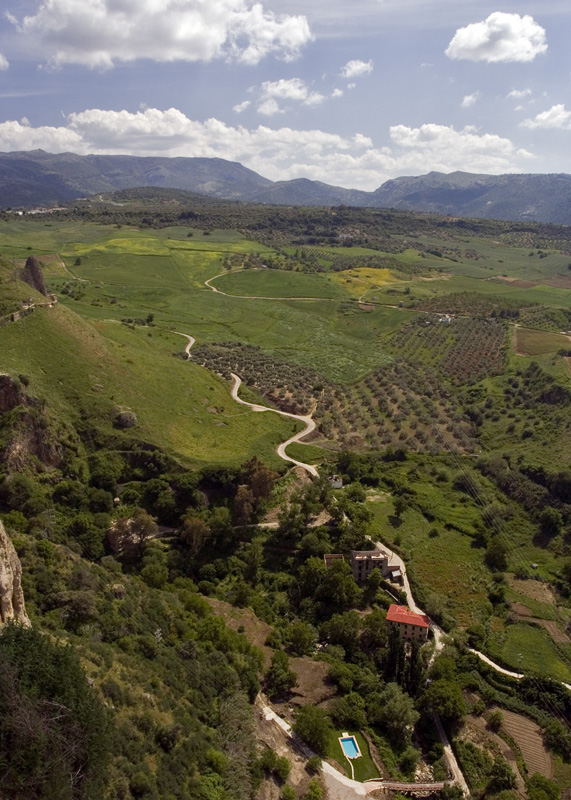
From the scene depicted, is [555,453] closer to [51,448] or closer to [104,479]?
[104,479]

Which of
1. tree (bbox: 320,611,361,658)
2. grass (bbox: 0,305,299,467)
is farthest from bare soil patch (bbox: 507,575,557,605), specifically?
grass (bbox: 0,305,299,467)

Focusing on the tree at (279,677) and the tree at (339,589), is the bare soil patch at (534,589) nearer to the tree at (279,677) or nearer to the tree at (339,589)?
the tree at (339,589)

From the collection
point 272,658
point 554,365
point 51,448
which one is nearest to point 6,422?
point 51,448

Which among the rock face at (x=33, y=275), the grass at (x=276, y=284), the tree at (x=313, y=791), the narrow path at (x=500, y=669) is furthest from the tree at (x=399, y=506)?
the grass at (x=276, y=284)

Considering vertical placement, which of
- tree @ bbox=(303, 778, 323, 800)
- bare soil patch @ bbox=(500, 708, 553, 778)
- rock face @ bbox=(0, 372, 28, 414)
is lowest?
bare soil patch @ bbox=(500, 708, 553, 778)

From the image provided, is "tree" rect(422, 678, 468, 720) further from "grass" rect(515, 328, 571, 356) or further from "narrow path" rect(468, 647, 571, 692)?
"grass" rect(515, 328, 571, 356)

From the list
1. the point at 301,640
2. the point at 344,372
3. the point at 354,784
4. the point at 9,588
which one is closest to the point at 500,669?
the point at 301,640

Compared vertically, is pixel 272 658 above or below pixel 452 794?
above
